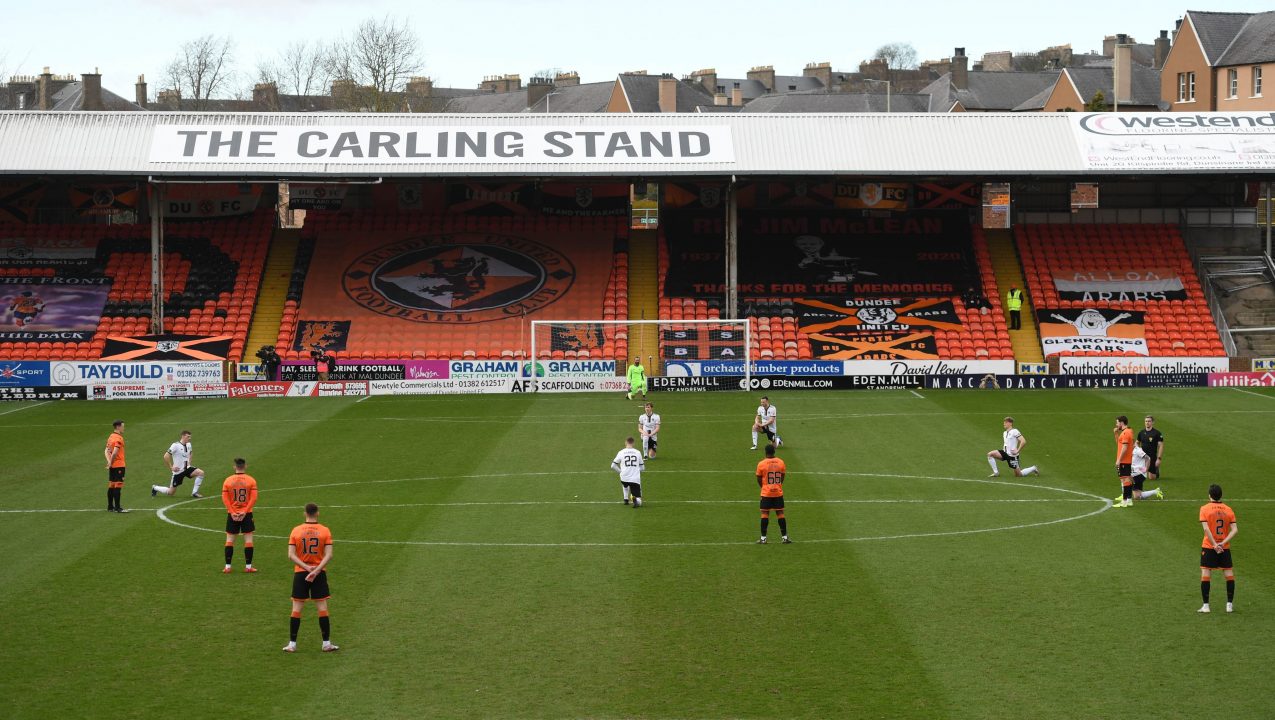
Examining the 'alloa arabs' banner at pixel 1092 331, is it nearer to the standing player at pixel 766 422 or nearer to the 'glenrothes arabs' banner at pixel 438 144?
the 'glenrothes arabs' banner at pixel 438 144

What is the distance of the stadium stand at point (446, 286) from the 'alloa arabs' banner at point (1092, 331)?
1533 cm

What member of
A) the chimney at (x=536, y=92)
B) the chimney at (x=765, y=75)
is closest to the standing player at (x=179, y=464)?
the chimney at (x=536, y=92)

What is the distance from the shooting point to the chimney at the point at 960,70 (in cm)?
10700

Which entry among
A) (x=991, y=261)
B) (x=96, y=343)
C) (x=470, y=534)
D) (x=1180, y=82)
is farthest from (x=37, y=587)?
(x=1180, y=82)

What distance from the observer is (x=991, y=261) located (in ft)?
176

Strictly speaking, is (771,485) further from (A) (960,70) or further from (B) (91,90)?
(A) (960,70)

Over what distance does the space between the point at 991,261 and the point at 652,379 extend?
15744mm

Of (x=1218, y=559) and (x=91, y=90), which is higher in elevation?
(x=91, y=90)

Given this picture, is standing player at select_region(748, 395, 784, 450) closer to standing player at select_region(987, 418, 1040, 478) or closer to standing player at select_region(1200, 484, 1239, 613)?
standing player at select_region(987, 418, 1040, 478)

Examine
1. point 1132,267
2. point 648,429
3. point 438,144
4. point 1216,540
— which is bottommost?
point 1216,540

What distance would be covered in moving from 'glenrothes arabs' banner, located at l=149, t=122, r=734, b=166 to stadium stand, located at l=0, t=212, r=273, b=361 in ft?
17.8

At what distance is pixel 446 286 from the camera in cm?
5219

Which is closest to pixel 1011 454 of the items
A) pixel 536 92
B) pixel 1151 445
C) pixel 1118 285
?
pixel 1151 445

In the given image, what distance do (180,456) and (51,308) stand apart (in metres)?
26.4
